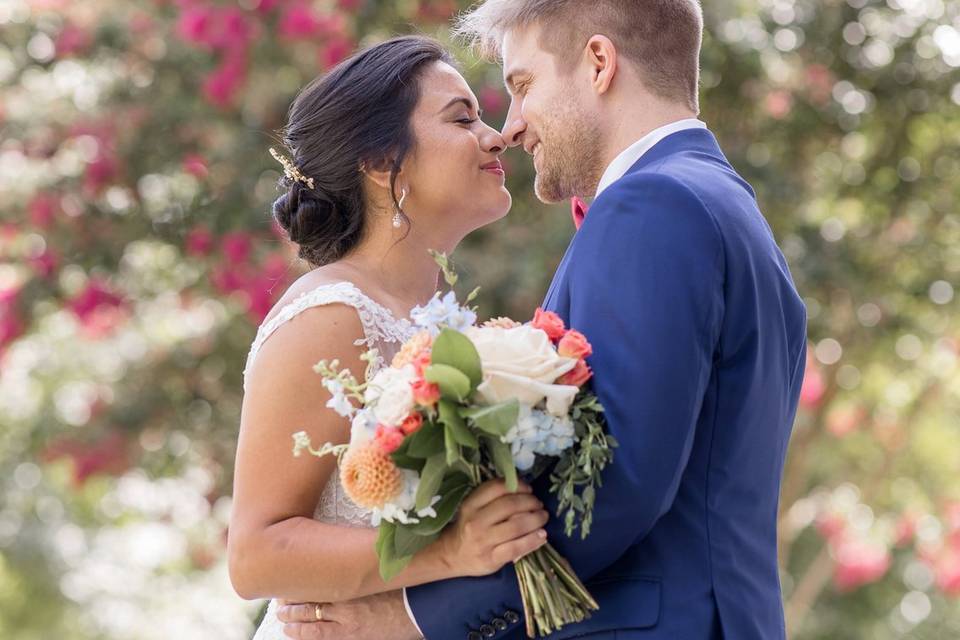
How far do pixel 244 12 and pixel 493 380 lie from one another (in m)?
5.91

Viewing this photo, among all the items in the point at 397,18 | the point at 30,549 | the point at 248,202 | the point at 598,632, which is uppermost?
the point at 598,632

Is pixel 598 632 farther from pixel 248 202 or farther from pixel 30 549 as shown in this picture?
pixel 30 549

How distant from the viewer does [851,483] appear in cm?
1005

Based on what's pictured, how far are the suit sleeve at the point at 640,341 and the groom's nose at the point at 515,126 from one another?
0.64 metres

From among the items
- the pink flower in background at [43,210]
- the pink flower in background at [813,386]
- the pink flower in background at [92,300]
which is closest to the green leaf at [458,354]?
the pink flower in background at [813,386]

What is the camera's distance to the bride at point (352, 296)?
319 centimetres

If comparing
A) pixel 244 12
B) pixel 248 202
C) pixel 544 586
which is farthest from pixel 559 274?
pixel 244 12

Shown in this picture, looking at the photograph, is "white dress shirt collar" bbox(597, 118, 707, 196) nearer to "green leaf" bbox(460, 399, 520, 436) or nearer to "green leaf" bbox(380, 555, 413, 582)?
"green leaf" bbox(460, 399, 520, 436)

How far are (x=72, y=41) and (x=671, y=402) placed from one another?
Answer: 6.69 meters

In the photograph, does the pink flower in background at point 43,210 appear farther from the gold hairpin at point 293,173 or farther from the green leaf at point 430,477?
the green leaf at point 430,477

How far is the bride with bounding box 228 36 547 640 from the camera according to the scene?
319 centimetres

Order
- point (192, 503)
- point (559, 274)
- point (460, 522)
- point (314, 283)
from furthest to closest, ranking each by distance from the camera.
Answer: point (192, 503) < point (314, 283) < point (559, 274) < point (460, 522)

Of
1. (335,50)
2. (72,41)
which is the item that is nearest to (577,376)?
(335,50)

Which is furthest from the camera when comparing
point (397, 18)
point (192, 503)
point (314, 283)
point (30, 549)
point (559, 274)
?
point (30, 549)
